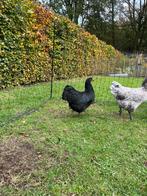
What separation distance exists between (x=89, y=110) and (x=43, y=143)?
2395mm

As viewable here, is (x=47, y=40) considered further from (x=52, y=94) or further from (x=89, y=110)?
(x=89, y=110)

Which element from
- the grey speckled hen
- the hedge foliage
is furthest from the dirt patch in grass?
the hedge foliage

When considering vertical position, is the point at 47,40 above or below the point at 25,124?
above

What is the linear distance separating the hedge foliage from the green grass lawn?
1.88 meters

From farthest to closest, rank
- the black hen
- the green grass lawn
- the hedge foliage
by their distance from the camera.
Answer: the hedge foliage
the black hen
the green grass lawn

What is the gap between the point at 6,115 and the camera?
559cm

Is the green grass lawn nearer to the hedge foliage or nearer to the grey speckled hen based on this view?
the grey speckled hen

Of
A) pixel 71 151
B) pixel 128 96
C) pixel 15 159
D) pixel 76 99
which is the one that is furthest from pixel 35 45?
pixel 15 159

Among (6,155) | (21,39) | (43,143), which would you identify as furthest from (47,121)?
(21,39)

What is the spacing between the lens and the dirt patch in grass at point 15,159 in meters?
3.50

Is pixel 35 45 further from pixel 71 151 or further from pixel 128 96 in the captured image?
pixel 71 151

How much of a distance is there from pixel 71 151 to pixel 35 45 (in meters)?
5.73

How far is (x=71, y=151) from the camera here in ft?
13.7

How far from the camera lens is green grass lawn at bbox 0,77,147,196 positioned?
3453 millimetres
